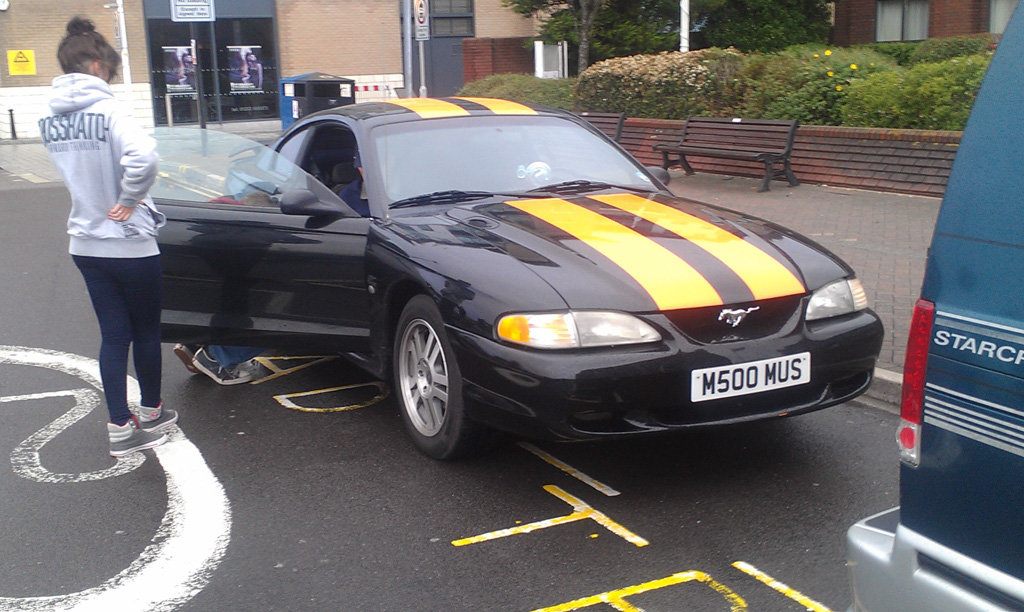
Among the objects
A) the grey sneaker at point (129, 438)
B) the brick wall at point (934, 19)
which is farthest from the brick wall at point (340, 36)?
the grey sneaker at point (129, 438)

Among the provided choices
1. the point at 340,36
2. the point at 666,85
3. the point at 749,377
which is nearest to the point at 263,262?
the point at 749,377

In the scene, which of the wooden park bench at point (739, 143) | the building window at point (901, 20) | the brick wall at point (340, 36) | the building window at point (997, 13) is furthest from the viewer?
the brick wall at point (340, 36)

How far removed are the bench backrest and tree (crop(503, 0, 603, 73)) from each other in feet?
36.2

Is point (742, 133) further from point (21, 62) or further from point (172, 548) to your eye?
point (21, 62)

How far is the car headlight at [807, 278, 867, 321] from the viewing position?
4.19 meters

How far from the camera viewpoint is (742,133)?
13414mm

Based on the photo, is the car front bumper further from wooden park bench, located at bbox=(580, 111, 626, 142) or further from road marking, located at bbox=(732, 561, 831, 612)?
wooden park bench, located at bbox=(580, 111, 626, 142)

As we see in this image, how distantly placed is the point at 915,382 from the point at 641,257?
1.98 meters

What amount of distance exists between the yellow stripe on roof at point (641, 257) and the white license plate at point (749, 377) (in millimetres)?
265

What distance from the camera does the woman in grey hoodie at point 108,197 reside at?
453 cm

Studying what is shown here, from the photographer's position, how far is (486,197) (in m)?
5.21

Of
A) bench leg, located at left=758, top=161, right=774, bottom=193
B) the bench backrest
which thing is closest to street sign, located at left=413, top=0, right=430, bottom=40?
the bench backrest

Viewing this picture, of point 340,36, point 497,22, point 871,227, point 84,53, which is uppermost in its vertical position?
point 497,22

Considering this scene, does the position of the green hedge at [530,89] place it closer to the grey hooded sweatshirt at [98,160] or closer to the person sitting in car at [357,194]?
the person sitting in car at [357,194]
